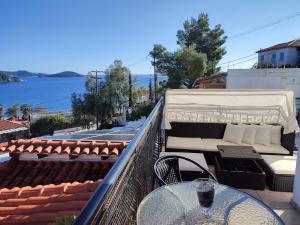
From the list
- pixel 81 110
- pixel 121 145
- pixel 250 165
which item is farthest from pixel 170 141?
pixel 81 110

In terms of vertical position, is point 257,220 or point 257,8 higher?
point 257,8

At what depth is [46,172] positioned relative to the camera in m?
4.30

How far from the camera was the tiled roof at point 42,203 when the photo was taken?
98.3 inches

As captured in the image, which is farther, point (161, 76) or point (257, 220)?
point (161, 76)

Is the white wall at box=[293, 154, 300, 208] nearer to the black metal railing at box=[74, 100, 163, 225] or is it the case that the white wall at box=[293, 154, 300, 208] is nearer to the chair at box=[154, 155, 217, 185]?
the chair at box=[154, 155, 217, 185]

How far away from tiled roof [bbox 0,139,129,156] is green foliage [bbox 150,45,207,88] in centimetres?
1454

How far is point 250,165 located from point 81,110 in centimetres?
2235

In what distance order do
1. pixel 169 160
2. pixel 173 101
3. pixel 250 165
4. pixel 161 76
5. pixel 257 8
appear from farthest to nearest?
pixel 161 76
pixel 257 8
pixel 173 101
pixel 250 165
pixel 169 160

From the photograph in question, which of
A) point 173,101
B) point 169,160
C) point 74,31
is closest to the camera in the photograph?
point 169,160

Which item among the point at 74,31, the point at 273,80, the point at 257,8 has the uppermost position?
the point at 74,31

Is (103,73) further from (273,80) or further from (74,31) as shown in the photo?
(74,31)

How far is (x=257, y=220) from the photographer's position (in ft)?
4.97

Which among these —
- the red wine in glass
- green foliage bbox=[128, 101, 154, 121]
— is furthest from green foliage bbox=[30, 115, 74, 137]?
the red wine in glass

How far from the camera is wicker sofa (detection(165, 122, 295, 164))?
4148mm
